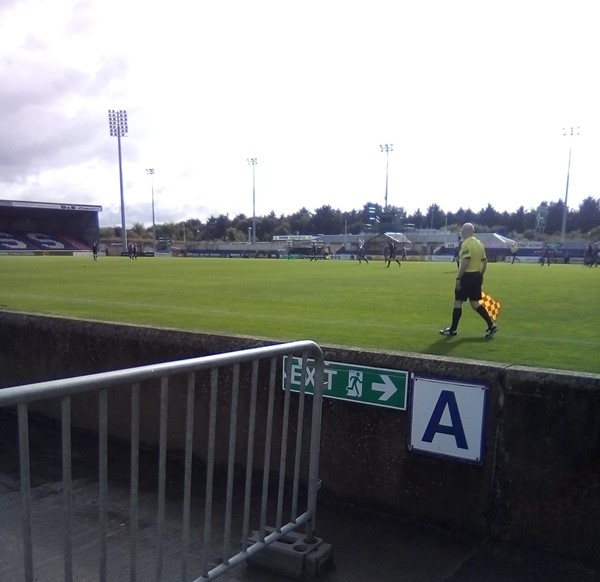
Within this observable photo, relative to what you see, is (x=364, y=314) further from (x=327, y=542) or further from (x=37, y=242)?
(x=37, y=242)

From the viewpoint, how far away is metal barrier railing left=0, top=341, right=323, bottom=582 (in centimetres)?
278

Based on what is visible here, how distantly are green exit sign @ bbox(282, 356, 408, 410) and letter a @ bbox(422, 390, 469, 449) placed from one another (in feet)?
0.91

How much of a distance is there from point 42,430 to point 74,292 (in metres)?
9.08

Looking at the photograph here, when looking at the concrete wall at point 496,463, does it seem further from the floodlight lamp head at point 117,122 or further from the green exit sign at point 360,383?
the floodlight lamp head at point 117,122

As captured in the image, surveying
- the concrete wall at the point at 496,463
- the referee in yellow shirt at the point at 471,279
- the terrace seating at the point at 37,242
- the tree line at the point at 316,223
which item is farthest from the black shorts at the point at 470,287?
the tree line at the point at 316,223

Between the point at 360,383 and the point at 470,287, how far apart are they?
4.62 m

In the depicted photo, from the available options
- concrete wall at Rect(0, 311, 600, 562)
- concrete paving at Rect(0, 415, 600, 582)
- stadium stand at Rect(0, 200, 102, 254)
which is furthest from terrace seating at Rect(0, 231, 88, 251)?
concrete wall at Rect(0, 311, 600, 562)

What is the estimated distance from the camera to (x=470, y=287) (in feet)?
30.7

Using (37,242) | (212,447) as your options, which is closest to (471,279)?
(212,447)

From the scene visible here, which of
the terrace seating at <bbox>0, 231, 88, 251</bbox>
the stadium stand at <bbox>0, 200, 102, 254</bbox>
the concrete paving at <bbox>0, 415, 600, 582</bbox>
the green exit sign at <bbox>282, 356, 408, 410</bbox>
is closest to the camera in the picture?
the concrete paving at <bbox>0, 415, 600, 582</bbox>

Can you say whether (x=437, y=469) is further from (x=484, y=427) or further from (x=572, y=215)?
(x=572, y=215)

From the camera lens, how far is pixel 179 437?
6484 millimetres

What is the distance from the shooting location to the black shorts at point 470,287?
9336 millimetres

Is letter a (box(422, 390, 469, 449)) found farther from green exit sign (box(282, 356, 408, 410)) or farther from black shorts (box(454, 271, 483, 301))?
black shorts (box(454, 271, 483, 301))
